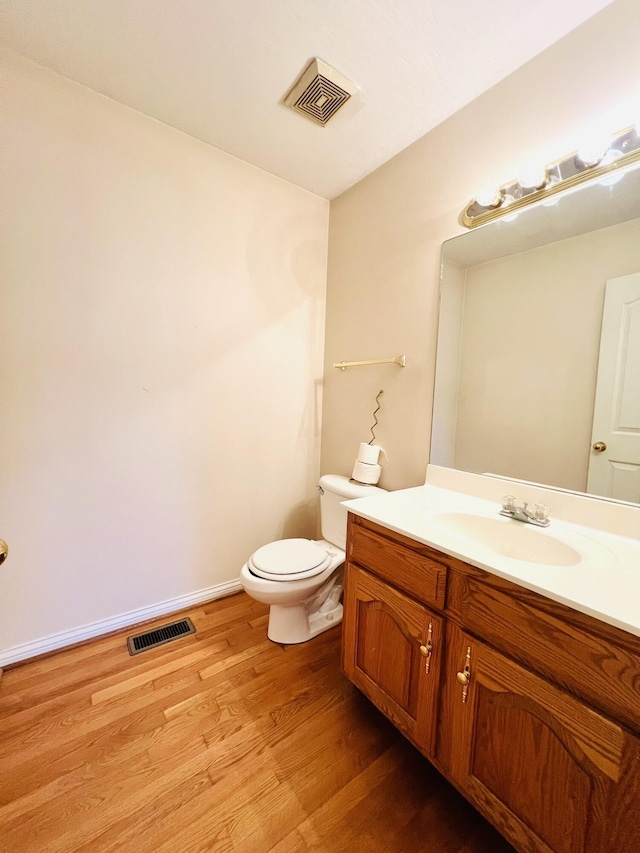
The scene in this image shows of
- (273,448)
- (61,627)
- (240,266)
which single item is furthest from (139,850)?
(240,266)

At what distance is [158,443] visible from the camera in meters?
1.65

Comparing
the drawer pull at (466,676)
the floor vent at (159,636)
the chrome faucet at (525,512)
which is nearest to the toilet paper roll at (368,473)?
the chrome faucet at (525,512)

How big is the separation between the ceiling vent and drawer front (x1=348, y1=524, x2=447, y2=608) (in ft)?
5.55

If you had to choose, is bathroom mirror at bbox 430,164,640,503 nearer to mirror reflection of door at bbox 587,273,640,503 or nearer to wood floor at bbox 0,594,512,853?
mirror reflection of door at bbox 587,273,640,503

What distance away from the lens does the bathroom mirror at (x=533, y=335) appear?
1044mm

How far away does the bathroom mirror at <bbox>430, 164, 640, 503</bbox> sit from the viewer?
1044 mm

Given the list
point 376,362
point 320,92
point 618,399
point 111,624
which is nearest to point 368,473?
point 376,362

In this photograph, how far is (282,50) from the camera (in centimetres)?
119

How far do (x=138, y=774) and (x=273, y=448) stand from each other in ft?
4.66

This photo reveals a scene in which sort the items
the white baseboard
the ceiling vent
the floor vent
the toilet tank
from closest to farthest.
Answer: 1. the ceiling vent
2. the white baseboard
3. the floor vent
4. the toilet tank

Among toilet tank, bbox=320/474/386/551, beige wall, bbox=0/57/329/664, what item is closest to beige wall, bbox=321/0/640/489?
toilet tank, bbox=320/474/386/551

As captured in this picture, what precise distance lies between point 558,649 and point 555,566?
8.7 inches

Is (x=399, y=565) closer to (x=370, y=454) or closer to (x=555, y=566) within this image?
(x=555, y=566)

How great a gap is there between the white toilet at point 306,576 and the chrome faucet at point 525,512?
0.67 m
